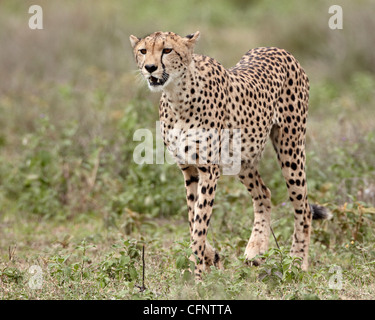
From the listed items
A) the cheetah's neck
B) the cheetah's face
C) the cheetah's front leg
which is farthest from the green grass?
the cheetah's face

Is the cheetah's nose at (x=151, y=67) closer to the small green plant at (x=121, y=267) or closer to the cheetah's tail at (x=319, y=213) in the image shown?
the small green plant at (x=121, y=267)

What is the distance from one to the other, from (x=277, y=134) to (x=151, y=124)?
2.02m

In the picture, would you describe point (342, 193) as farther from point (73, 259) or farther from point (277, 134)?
point (73, 259)

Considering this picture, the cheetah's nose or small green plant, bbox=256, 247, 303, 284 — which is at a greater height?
the cheetah's nose

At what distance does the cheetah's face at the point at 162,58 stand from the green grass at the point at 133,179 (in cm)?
97

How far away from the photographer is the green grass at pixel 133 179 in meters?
4.42

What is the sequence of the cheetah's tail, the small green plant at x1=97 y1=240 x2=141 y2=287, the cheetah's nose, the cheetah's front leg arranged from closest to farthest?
the cheetah's nose < the small green plant at x1=97 y1=240 x2=141 y2=287 < the cheetah's front leg < the cheetah's tail

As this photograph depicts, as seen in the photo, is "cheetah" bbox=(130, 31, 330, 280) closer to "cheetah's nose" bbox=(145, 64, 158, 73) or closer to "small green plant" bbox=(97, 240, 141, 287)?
"cheetah's nose" bbox=(145, 64, 158, 73)

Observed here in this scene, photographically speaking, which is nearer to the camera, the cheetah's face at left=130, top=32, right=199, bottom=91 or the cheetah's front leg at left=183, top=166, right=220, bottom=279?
the cheetah's face at left=130, top=32, right=199, bottom=91

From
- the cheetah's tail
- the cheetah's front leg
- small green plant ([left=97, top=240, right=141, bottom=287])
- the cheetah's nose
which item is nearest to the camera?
the cheetah's nose

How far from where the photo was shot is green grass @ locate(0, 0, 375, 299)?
14.5 ft

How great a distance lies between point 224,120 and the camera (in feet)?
15.9

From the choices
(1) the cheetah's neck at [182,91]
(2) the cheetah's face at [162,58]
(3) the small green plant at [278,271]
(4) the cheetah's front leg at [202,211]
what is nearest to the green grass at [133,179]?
(3) the small green plant at [278,271]

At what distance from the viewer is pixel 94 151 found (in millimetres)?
6957
